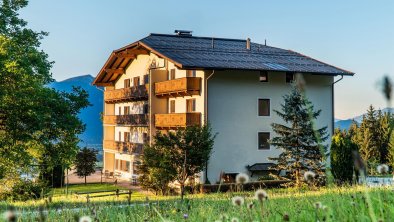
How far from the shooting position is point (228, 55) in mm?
38688

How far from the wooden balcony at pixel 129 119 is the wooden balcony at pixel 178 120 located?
138 inches

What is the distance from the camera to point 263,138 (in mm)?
37844

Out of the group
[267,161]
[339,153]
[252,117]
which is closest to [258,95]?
[252,117]

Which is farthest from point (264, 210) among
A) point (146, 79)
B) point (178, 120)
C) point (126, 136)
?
point (126, 136)

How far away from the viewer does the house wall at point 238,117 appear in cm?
3612

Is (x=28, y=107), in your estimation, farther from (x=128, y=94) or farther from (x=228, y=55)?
(x=128, y=94)

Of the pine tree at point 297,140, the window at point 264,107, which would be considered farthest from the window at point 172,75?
the pine tree at point 297,140

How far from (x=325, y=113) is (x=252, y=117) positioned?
7.01 metres

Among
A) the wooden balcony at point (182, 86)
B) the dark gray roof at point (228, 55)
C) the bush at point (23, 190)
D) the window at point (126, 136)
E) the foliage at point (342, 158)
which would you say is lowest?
the bush at point (23, 190)

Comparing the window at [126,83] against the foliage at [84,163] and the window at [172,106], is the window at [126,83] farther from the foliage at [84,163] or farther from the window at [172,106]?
the window at [172,106]

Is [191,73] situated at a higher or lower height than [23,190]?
higher

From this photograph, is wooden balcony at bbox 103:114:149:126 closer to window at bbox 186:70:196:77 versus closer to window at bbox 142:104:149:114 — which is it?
window at bbox 142:104:149:114

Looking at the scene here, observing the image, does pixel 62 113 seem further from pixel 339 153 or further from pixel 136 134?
pixel 339 153

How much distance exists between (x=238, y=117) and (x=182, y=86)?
460 centimetres
